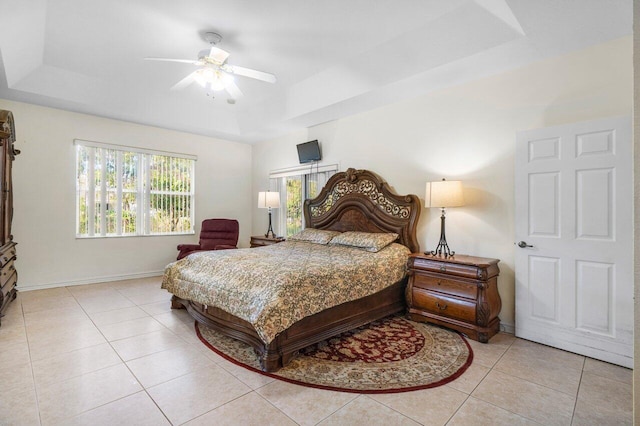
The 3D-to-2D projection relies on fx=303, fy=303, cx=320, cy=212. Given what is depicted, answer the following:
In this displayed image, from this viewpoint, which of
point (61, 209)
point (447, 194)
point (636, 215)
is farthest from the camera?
point (61, 209)

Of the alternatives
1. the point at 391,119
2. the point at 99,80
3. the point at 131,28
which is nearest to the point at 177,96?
the point at 99,80

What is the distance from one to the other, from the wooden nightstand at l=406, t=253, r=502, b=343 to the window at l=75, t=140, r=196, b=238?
443 centimetres

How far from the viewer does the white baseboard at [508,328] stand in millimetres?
3023

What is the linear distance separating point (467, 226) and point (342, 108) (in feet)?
7.56

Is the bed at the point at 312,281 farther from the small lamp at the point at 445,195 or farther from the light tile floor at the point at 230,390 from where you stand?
the small lamp at the point at 445,195

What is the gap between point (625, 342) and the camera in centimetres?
234

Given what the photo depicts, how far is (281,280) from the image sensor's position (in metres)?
2.31

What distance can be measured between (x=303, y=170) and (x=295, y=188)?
0.41 meters

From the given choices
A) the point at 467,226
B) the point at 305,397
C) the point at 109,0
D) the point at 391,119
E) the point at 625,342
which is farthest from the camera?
the point at 391,119

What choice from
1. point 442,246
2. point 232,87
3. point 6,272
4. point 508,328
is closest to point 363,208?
point 442,246

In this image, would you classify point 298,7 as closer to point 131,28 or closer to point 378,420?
point 131,28

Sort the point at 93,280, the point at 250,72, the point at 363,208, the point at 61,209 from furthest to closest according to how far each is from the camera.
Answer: the point at 93,280
the point at 61,209
the point at 363,208
the point at 250,72

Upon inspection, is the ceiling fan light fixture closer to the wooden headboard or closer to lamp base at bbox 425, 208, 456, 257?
the wooden headboard

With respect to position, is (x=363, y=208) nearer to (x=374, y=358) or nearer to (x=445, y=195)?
(x=445, y=195)
